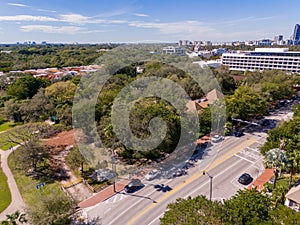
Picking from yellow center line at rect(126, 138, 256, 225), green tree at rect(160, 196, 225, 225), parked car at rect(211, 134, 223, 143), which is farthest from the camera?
parked car at rect(211, 134, 223, 143)

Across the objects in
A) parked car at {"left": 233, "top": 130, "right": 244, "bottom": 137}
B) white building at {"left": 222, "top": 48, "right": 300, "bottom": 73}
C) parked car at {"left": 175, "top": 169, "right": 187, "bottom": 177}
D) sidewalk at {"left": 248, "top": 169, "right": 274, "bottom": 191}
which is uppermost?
white building at {"left": 222, "top": 48, "right": 300, "bottom": 73}

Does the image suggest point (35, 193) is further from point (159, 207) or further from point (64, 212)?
point (159, 207)

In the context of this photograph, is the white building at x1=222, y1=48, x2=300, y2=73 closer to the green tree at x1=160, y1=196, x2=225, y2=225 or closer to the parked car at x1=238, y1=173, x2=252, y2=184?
the parked car at x1=238, y1=173, x2=252, y2=184

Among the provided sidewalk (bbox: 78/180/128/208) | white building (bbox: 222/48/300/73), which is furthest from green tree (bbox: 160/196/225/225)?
white building (bbox: 222/48/300/73)

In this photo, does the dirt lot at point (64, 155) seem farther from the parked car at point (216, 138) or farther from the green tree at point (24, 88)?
the green tree at point (24, 88)

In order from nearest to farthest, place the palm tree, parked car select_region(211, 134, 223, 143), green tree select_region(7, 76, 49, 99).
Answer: the palm tree, parked car select_region(211, 134, 223, 143), green tree select_region(7, 76, 49, 99)

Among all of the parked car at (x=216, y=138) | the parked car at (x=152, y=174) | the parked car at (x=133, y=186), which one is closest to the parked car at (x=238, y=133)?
the parked car at (x=216, y=138)

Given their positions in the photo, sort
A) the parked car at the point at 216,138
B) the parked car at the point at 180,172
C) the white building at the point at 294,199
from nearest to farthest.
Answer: the white building at the point at 294,199 < the parked car at the point at 180,172 < the parked car at the point at 216,138

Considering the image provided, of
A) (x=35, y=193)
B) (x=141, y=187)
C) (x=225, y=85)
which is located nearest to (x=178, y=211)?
(x=141, y=187)
